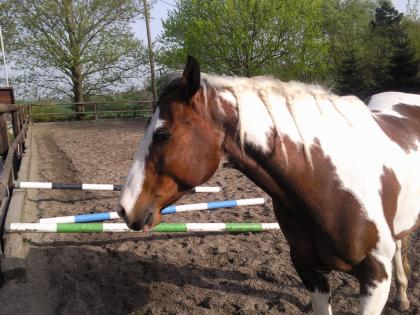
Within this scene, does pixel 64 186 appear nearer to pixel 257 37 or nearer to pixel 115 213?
pixel 115 213

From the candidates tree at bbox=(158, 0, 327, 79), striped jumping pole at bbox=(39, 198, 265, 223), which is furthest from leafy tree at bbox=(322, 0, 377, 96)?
striped jumping pole at bbox=(39, 198, 265, 223)

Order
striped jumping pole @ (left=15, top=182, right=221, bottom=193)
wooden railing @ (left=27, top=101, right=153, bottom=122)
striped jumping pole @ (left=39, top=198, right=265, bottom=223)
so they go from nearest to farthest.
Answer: striped jumping pole @ (left=39, top=198, right=265, bottom=223) < striped jumping pole @ (left=15, top=182, right=221, bottom=193) < wooden railing @ (left=27, top=101, right=153, bottom=122)

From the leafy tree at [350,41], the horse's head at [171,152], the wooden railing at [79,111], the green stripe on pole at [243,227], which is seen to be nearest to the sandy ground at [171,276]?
the green stripe on pole at [243,227]

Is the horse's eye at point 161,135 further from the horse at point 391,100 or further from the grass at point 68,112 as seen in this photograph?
the grass at point 68,112

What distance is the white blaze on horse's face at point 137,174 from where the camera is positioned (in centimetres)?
170

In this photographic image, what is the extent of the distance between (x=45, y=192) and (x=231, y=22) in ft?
44.6

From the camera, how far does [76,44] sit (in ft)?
79.2

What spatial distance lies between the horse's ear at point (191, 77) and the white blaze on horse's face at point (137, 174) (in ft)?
0.64

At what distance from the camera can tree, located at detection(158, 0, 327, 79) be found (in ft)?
56.1

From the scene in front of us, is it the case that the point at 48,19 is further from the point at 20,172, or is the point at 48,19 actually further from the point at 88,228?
the point at 88,228

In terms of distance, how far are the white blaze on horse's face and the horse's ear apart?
0.19 m

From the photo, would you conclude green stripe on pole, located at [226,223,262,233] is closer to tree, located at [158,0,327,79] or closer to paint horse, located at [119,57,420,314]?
paint horse, located at [119,57,420,314]

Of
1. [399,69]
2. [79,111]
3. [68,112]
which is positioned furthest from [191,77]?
[79,111]

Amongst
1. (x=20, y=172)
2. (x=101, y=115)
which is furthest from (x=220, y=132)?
(x=101, y=115)
